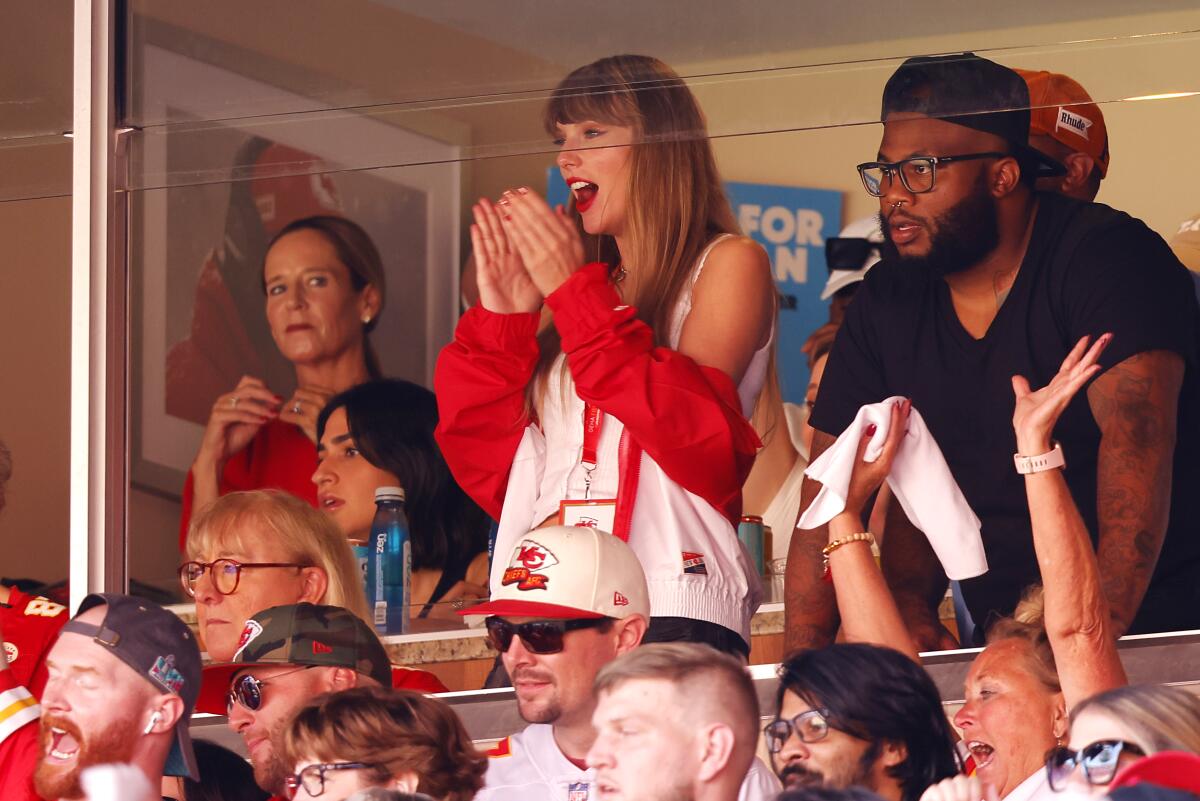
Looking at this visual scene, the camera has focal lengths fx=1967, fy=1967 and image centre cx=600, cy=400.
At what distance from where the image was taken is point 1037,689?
360 centimetres

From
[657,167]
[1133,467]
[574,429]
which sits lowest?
[1133,467]

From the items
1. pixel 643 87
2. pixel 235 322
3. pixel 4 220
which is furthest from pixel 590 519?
pixel 235 322

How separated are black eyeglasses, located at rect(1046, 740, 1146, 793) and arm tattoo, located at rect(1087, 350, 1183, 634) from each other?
1.64 m

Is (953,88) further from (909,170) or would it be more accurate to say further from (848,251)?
(848,251)

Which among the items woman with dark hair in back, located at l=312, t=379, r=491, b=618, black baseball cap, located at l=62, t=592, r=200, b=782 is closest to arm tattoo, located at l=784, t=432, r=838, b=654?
woman with dark hair in back, located at l=312, t=379, r=491, b=618

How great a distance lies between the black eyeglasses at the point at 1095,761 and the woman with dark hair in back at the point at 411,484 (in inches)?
112

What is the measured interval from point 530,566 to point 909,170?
1.50 meters

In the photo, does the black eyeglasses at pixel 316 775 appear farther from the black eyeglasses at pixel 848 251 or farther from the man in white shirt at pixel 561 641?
the black eyeglasses at pixel 848 251

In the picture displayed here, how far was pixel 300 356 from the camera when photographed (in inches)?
253

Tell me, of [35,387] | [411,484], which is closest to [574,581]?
[411,484]

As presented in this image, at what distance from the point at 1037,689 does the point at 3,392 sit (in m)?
3.01

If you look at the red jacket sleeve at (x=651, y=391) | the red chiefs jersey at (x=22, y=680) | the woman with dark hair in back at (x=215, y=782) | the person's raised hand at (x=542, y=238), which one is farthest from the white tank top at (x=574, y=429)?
the red chiefs jersey at (x=22, y=680)

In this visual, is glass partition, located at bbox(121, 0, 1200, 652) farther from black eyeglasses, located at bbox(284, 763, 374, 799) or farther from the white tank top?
black eyeglasses, located at bbox(284, 763, 374, 799)

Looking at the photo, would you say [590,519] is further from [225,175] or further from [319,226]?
[319,226]
